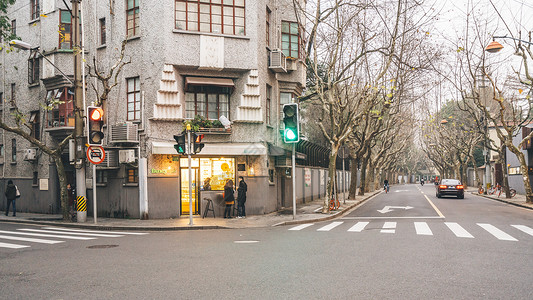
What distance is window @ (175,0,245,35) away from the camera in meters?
20.1

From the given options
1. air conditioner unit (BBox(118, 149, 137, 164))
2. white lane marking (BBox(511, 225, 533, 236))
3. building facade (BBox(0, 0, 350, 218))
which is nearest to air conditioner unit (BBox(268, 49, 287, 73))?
building facade (BBox(0, 0, 350, 218))

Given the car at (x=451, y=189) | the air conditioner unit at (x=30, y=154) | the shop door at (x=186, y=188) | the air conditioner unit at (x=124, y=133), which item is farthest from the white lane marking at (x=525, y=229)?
the air conditioner unit at (x=30, y=154)

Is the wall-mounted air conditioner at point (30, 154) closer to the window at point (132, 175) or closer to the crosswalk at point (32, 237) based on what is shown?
the window at point (132, 175)

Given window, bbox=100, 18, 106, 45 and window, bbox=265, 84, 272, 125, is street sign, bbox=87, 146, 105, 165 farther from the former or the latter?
window, bbox=265, 84, 272, 125

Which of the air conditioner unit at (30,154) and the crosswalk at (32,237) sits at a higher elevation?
the air conditioner unit at (30,154)

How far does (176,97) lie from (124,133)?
2621 millimetres

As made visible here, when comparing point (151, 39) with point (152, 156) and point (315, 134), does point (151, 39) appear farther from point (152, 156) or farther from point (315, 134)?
point (315, 134)

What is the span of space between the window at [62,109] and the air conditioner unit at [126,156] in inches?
169

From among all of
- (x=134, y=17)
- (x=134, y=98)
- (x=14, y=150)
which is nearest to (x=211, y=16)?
(x=134, y=17)

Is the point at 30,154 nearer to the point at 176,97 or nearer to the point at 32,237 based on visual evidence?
the point at 176,97

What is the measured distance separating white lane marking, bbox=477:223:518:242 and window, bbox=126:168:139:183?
534 inches

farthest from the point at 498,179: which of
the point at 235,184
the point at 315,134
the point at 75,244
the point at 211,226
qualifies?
the point at 75,244

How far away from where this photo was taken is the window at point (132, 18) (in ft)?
67.6

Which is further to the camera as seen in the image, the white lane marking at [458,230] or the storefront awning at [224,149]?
the storefront awning at [224,149]
